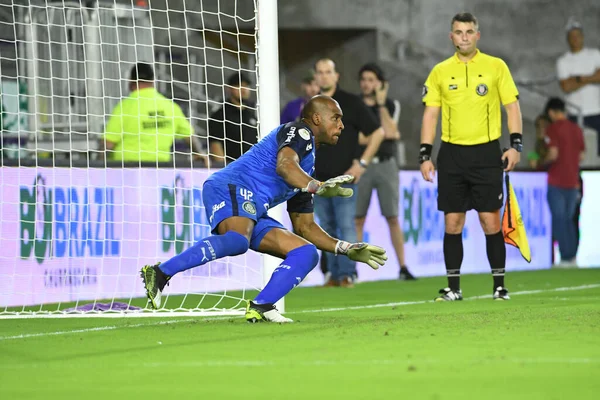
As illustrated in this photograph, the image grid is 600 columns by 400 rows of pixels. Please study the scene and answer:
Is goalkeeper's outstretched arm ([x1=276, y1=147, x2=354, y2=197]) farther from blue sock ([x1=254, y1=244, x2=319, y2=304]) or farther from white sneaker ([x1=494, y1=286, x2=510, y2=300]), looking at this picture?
white sneaker ([x1=494, y1=286, x2=510, y2=300])

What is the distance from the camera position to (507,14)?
80.9 feet

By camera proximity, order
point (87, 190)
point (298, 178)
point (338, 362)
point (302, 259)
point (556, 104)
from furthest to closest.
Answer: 1. point (556, 104)
2. point (87, 190)
3. point (302, 259)
4. point (298, 178)
5. point (338, 362)

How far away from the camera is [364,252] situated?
7.28 m

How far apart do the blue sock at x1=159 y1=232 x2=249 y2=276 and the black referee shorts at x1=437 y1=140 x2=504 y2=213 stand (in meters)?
2.70

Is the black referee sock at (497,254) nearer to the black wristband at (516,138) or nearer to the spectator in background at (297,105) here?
the black wristband at (516,138)

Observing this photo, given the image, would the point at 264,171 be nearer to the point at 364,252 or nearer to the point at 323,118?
the point at 323,118

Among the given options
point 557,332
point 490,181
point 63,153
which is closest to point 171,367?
point 557,332

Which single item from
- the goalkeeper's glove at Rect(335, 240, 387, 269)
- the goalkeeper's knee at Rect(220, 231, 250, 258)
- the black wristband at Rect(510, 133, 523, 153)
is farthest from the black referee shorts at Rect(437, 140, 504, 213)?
the goalkeeper's knee at Rect(220, 231, 250, 258)

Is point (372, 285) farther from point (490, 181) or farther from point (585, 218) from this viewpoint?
point (585, 218)

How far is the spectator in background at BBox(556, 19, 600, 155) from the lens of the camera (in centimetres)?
2119

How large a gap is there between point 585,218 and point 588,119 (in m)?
5.35

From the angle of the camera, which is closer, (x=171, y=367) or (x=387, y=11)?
(x=171, y=367)

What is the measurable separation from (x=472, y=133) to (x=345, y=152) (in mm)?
2868

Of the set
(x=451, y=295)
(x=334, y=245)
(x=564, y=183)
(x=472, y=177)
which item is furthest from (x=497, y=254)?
(x=564, y=183)
